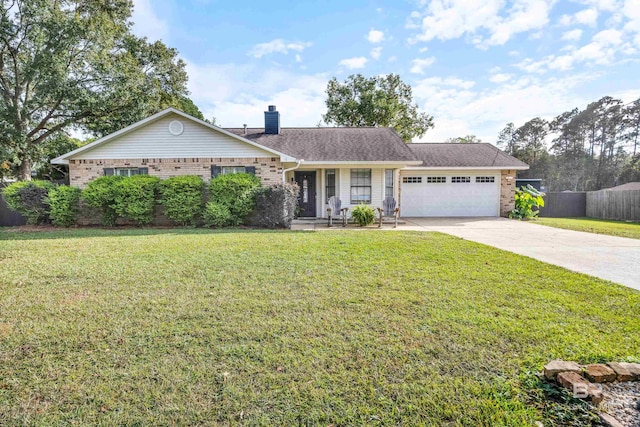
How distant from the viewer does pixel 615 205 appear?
54.2 ft

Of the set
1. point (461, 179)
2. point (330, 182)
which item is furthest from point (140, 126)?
point (461, 179)

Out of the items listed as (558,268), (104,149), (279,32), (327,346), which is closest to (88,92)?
(104,149)

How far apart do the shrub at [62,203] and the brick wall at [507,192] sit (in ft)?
60.9

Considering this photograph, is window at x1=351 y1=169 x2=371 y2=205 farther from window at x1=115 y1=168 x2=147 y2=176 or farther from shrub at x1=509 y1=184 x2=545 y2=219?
window at x1=115 y1=168 x2=147 y2=176

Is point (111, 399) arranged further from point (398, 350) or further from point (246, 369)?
point (398, 350)

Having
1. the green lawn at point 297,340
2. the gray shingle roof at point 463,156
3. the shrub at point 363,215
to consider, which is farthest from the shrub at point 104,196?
the gray shingle roof at point 463,156

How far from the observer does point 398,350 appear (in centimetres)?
267

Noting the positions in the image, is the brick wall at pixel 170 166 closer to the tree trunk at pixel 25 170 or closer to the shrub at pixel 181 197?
the shrub at pixel 181 197

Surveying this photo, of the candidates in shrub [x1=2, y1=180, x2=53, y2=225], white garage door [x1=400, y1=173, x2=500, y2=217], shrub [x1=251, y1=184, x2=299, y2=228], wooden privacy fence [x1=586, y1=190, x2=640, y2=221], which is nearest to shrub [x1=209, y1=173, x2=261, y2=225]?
shrub [x1=251, y1=184, x2=299, y2=228]

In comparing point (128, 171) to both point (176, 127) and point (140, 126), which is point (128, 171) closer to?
point (140, 126)

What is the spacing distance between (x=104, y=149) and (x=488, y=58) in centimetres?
1678

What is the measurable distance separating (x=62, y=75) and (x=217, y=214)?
11682mm

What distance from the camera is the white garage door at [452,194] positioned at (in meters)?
15.7

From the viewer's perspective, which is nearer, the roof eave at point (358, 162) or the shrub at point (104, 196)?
the shrub at point (104, 196)
